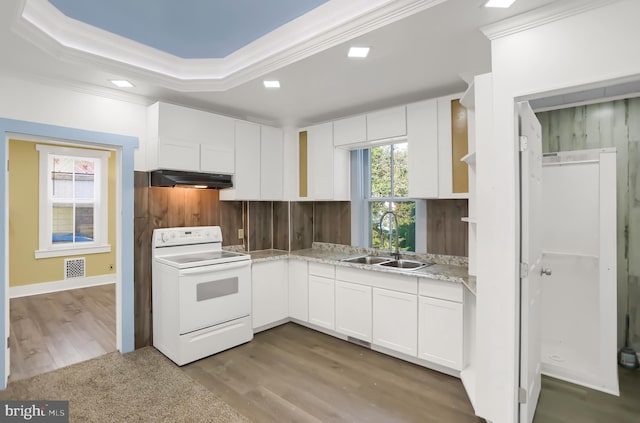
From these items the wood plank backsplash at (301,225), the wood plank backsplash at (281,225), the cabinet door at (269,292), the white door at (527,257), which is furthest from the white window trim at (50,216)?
the white door at (527,257)

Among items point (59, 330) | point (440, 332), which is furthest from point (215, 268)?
point (59, 330)

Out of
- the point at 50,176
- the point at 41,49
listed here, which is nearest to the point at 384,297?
the point at 41,49

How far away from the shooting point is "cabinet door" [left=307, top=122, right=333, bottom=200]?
3.86 metres

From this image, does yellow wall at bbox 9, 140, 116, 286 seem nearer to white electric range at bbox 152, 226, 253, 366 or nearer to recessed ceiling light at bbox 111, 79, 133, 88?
white electric range at bbox 152, 226, 253, 366

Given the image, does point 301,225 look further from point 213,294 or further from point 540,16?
point 540,16

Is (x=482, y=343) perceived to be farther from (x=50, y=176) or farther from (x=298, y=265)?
(x=50, y=176)

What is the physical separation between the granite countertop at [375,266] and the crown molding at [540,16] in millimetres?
1608

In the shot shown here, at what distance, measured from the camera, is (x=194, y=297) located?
2992mm

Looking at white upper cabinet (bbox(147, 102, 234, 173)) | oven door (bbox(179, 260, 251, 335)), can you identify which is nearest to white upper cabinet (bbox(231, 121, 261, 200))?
white upper cabinet (bbox(147, 102, 234, 173))

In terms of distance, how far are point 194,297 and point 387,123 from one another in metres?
2.49

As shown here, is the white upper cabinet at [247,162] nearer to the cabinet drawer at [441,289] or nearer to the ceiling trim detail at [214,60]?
the ceiling trim detail at [214,60]

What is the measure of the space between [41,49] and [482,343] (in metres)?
3.50

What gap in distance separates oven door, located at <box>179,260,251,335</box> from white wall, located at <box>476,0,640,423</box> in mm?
2236

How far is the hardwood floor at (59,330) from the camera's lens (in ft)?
9.87
